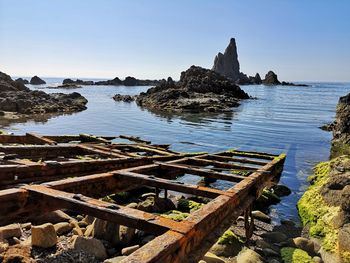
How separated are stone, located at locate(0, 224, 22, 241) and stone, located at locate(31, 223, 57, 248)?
40 cm

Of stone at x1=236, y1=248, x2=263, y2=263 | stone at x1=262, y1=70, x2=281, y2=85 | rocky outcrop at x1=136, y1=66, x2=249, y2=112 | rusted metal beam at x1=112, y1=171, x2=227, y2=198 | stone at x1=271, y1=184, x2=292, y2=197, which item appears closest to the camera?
rusted metal beam at x1=112, y1=171, x2=227, y2=198

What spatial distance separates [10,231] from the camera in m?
5.21

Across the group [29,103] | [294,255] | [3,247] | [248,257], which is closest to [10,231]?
[3,247]

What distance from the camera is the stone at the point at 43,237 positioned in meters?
4.98

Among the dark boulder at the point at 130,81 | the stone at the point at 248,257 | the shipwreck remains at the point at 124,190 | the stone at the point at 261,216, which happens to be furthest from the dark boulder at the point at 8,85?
the dark boulder at the point at 130,81

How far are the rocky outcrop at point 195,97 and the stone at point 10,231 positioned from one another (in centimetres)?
4147

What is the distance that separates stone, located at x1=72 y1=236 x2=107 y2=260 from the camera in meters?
5.12

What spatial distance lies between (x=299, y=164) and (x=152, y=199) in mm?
11170

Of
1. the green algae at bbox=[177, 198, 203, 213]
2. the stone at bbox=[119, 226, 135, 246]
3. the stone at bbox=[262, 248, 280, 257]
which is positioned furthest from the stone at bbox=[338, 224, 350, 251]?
the stone at bbox=[119, 226, 135, 246]

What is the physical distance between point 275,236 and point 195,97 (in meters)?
50.7

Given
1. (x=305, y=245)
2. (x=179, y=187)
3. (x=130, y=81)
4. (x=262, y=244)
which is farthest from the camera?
(x=130, y=81)

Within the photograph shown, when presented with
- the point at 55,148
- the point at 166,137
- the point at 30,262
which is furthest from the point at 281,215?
the point at 166,137

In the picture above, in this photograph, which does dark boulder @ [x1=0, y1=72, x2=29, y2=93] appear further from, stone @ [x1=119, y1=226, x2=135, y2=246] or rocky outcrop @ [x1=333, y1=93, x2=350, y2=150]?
stone @ [x1=119, y1=226, x2=135, y2=246]

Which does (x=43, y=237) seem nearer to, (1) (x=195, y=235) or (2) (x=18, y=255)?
(2) (x=18, y=255)
